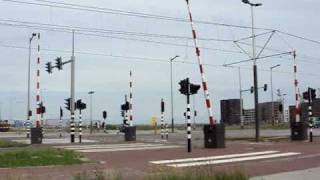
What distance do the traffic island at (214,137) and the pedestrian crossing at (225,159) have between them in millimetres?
3115

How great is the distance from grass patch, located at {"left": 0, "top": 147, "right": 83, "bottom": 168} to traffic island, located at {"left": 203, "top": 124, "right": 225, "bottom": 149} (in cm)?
781

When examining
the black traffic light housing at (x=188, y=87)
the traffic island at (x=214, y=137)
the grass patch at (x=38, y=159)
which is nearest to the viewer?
the grass patch at (x=38, y=159)

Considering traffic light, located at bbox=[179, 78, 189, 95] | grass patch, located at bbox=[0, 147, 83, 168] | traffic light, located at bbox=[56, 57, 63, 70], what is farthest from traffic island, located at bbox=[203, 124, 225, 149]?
traffic light, located at bbox=[56, 57, 63, 70]

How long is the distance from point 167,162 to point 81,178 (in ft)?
23.3

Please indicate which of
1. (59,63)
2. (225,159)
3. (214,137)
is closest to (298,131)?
(214,137)

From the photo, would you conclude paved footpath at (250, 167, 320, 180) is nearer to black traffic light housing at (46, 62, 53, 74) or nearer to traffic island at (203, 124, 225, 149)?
traffic island at (203, 124, 225, 149)

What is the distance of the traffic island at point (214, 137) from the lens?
26703 millimetres

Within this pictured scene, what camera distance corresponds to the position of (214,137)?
2678cm

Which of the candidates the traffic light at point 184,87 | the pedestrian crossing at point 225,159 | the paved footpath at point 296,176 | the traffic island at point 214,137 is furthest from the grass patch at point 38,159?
the traffic island at point 214,137

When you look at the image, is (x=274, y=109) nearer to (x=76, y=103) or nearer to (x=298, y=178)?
(x=76, y=103)

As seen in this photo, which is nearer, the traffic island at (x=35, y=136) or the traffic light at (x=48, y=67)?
the traffic island at (x=35, y=136)

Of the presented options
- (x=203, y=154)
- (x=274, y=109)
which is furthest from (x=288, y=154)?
(x=274, y=109)

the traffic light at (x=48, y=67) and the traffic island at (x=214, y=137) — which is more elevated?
the traffic light at (x=48, y=67)

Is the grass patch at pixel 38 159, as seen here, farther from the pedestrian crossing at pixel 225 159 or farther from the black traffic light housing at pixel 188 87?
the black traffic light housing at pixel 188 87
